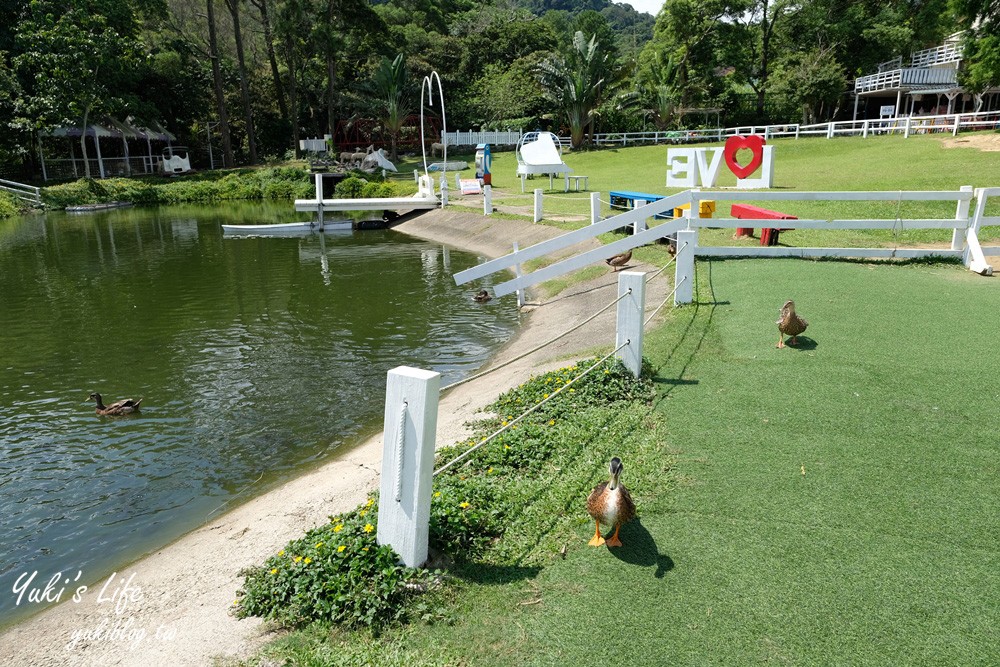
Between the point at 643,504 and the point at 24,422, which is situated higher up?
the point at 643,504

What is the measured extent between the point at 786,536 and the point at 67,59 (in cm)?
4731

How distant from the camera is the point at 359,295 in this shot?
16859 millimetres

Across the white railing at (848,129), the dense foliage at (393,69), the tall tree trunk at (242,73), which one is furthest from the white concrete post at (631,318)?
the tall tree trunk at (242,73)

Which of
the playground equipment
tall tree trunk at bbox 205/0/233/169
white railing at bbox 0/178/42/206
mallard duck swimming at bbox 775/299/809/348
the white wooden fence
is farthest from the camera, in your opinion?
tall tree trunk at bbox 205/0/233/169

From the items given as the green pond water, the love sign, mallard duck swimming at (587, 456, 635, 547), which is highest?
the love sign

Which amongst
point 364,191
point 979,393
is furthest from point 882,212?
point 364,191

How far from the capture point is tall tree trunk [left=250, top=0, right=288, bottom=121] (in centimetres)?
5019

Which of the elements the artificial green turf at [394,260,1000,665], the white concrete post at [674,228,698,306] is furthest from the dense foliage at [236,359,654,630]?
the white concrete post at [674,228,698,306]

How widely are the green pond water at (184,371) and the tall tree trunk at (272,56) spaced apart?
108ft

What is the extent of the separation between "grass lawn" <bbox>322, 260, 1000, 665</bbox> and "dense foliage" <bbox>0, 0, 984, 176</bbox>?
3456cm

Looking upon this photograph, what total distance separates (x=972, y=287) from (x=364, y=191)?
104ft

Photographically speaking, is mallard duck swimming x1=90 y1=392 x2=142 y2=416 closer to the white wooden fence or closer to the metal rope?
the white wooden fence

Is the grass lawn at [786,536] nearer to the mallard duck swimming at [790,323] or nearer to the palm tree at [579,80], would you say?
the mallard duck swimming at [790,323]

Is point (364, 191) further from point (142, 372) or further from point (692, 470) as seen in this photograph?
point (692, 470)
